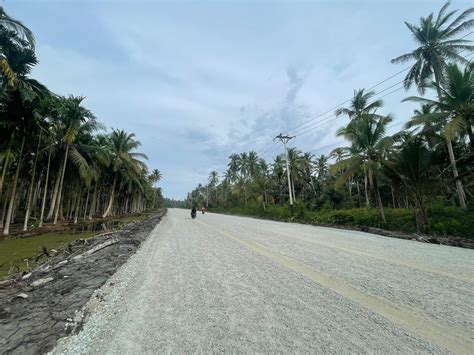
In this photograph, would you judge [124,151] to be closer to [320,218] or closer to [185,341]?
[320,218]

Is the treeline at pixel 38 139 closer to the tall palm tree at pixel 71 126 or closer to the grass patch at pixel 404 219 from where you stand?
the tall palm tree at pixel 71 126

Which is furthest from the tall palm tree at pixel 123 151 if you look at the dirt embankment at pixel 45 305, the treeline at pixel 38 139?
the dirt embankment at pixel 45 305

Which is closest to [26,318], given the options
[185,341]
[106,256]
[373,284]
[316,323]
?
[185,341]

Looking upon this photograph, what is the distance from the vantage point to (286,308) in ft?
10.3

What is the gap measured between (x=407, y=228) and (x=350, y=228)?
114 inches

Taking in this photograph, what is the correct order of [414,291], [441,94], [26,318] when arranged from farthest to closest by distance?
1. [441,94]
2. [414,291]
3. [26,318]

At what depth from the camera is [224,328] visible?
2.67m

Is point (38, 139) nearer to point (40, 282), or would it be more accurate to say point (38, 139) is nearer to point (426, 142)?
point (40, 282)

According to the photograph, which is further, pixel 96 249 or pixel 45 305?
pixel 96 249

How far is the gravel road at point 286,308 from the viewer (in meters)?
2.37

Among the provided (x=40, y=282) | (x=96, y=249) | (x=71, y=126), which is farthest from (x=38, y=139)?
(x=40, y=282)

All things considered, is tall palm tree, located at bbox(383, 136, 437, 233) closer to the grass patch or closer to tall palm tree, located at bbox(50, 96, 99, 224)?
the grass patch

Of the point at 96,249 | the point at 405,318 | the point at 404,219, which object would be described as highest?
the point at 404,219

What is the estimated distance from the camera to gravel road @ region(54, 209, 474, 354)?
2373 millimetres
